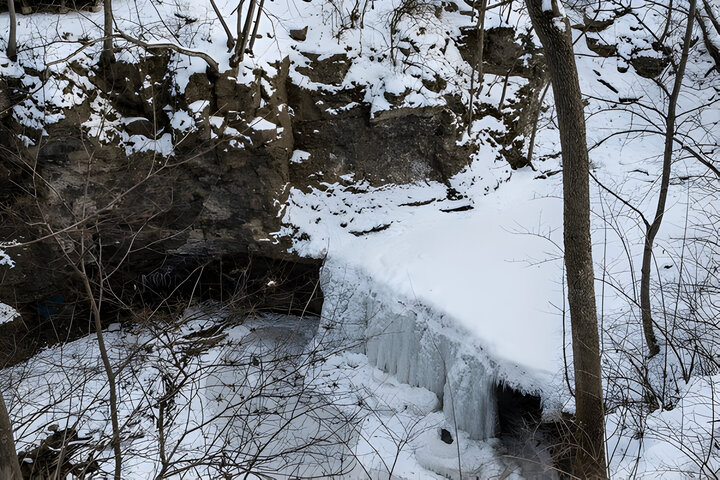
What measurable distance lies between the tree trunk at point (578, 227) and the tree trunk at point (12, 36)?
8088 millimetres

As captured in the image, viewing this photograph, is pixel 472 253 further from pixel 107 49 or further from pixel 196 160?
pixel 107 49

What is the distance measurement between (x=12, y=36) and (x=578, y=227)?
894 centimetres

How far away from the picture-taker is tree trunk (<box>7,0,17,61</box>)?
8.91 meters

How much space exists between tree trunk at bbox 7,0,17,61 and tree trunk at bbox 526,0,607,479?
809 cm

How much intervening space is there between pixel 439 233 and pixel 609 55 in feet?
22.5

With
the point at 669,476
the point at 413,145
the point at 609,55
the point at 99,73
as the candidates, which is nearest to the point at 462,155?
the point at 413,145

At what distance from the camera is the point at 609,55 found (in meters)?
13.5

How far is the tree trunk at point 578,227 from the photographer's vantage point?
501cm

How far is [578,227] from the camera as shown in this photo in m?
5.37

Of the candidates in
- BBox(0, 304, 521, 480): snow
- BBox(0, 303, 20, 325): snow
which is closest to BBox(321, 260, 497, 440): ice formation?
BBox(0, 304, 521, 480): snow

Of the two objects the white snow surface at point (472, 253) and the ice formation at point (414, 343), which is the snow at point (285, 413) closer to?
the ice formation at point (414, 343)

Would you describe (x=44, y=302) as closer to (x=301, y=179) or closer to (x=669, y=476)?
(x=301, y=179)

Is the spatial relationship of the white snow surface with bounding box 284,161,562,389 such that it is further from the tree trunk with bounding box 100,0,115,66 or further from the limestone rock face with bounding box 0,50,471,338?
the tree trunk with bounding box 100,0,115,66

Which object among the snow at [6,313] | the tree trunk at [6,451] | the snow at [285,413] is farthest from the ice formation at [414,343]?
the snow at [6,313]
